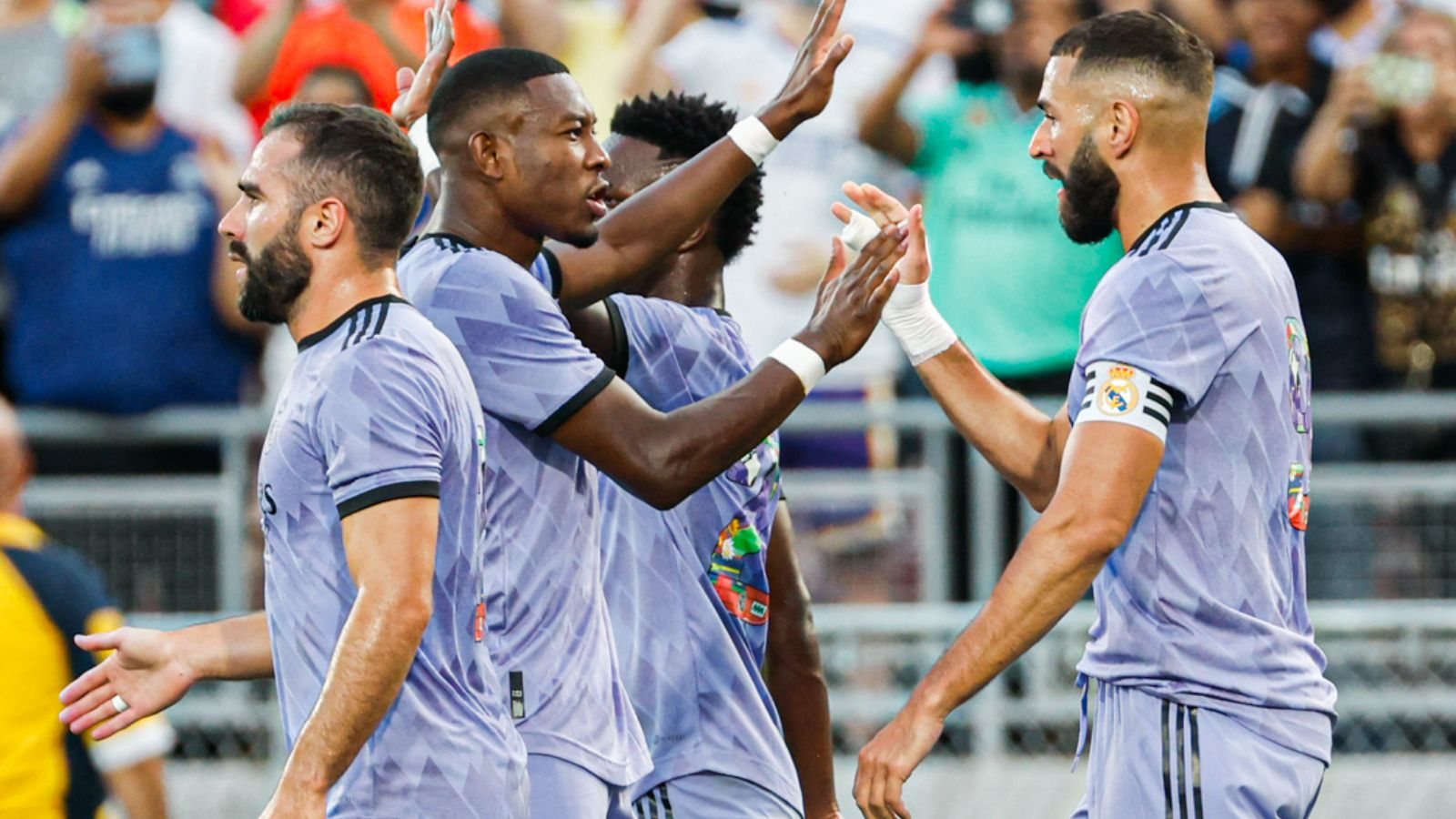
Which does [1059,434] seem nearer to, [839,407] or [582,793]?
[582,793]

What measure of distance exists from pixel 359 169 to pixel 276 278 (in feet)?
0.84

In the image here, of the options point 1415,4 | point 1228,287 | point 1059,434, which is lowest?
point 1059,434

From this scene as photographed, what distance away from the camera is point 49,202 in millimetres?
8562

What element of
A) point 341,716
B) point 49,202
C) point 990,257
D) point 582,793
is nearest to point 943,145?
point 990,257

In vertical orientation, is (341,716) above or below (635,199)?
below

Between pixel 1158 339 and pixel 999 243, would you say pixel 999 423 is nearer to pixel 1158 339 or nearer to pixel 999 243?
pixel 1158 339

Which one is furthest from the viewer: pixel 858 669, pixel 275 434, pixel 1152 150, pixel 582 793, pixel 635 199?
pixel 858 669

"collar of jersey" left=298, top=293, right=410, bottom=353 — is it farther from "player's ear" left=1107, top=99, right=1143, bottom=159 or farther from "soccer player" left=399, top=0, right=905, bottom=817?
"player's ear" left=1107, top=99, right=1143, bottom=159

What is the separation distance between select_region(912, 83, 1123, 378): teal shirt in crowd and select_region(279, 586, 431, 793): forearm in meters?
5.05

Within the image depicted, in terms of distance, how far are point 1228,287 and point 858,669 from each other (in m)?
3.86

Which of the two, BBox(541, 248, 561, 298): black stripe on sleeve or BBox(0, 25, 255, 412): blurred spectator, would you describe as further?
BBox(0, 25, 255, 412): blurred spectator

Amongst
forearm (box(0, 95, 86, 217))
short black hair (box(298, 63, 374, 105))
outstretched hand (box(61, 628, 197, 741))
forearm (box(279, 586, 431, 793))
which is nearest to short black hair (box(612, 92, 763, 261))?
outstretched hand (box(61, 628, 197, 741))

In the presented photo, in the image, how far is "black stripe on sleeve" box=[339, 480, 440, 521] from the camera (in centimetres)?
356

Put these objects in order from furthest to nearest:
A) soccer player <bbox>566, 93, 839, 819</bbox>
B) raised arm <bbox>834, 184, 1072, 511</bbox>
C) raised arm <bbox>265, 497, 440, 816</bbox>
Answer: raised arm <bbox>834, 184, 1072, 511</bbox> < soccer player <bbox>566, 93, 839, 819</bbox> < raised arm <bbox>265, 497, 440, 816</bbox>
